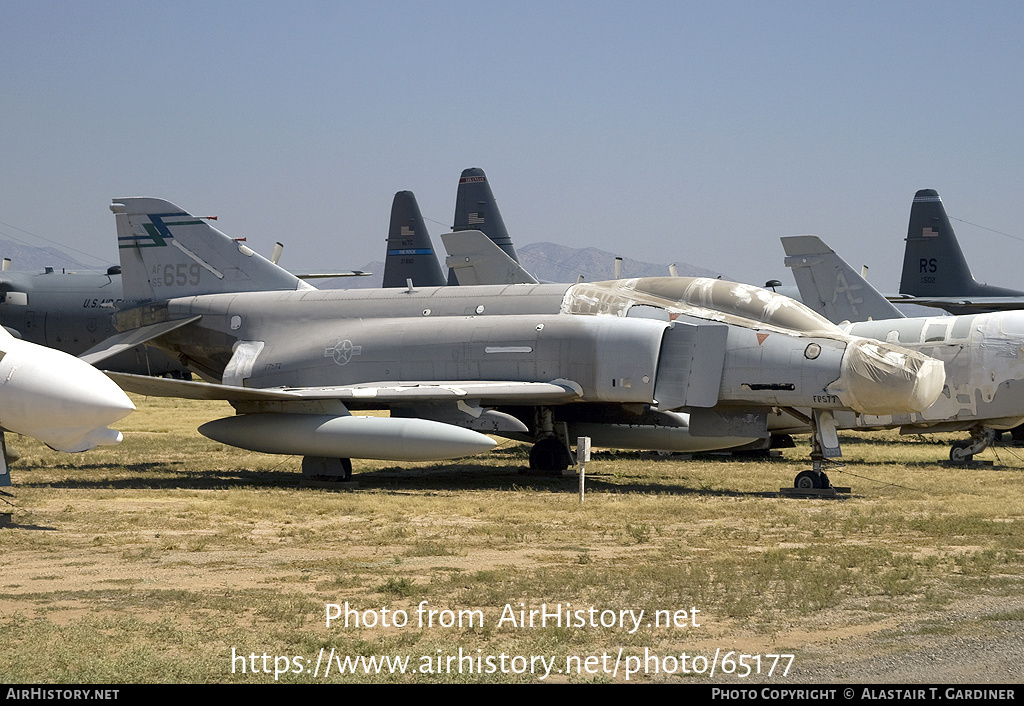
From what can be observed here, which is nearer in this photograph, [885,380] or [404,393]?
[885,380]

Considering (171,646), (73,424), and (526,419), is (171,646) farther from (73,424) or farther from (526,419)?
(526,419)

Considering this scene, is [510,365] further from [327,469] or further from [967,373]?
[967,373]

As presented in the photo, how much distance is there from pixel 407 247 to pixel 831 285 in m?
16.9

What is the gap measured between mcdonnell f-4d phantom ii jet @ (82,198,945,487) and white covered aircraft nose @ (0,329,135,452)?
449 centimetres

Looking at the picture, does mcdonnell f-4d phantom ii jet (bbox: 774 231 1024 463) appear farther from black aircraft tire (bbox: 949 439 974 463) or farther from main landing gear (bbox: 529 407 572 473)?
main landing gear (bbox: 529 407 572 473)

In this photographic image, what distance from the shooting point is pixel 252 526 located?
39.9ft

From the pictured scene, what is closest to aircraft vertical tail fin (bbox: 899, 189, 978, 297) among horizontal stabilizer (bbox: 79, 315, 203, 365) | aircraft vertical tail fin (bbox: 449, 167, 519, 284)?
aircraft vertical tail fin (bbox: 449, 167, 519, 284)

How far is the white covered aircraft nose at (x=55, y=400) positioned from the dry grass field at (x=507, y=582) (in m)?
1.06

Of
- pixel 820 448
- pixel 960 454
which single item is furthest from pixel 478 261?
pixel 820 448

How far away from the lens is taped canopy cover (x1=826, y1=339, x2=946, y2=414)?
1485 cm

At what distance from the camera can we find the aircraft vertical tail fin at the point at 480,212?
37.2 metres

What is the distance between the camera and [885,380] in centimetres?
1485

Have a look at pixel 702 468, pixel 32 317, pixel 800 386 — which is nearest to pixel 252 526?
pixel 800 386

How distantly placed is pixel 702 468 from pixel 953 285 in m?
20.8
